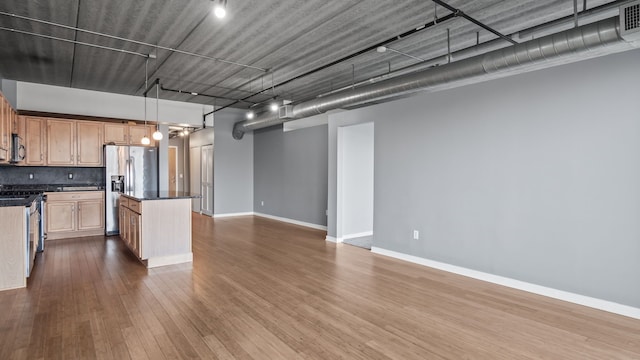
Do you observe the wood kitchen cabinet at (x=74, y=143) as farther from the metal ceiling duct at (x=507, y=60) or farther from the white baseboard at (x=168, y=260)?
the metal ceiling duct at (x=507, y=60)

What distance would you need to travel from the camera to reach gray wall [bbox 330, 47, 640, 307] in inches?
130

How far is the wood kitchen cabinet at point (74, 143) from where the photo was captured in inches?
263

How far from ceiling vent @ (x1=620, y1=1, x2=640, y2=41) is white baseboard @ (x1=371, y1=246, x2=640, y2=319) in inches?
97.3

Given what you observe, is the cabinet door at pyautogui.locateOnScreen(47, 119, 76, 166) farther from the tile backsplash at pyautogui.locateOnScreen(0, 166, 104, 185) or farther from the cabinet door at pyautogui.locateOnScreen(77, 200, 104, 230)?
the cabinet door at pyautogui.locateOnScreen(77, 200, 104, 230)

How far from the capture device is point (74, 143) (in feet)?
22.6

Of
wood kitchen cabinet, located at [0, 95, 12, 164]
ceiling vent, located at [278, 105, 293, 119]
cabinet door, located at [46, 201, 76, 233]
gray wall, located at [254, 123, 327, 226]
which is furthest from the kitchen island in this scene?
gray wall, located at [254, 123, 327, 226]

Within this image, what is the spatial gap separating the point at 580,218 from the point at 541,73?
5.41 ft

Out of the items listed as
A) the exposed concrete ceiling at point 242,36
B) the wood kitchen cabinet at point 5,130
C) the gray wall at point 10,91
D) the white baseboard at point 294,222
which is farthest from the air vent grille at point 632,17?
the gray wall at point 10,91

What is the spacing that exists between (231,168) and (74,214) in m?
4.10

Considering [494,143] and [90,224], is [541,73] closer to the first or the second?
[494,143]

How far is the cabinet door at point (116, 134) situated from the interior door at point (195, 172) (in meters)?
3.21

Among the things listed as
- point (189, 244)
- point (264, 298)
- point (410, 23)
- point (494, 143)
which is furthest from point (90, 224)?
point (494, 143)

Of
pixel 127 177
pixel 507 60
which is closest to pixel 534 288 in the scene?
pixel 507 60

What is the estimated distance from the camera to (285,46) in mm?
4906
